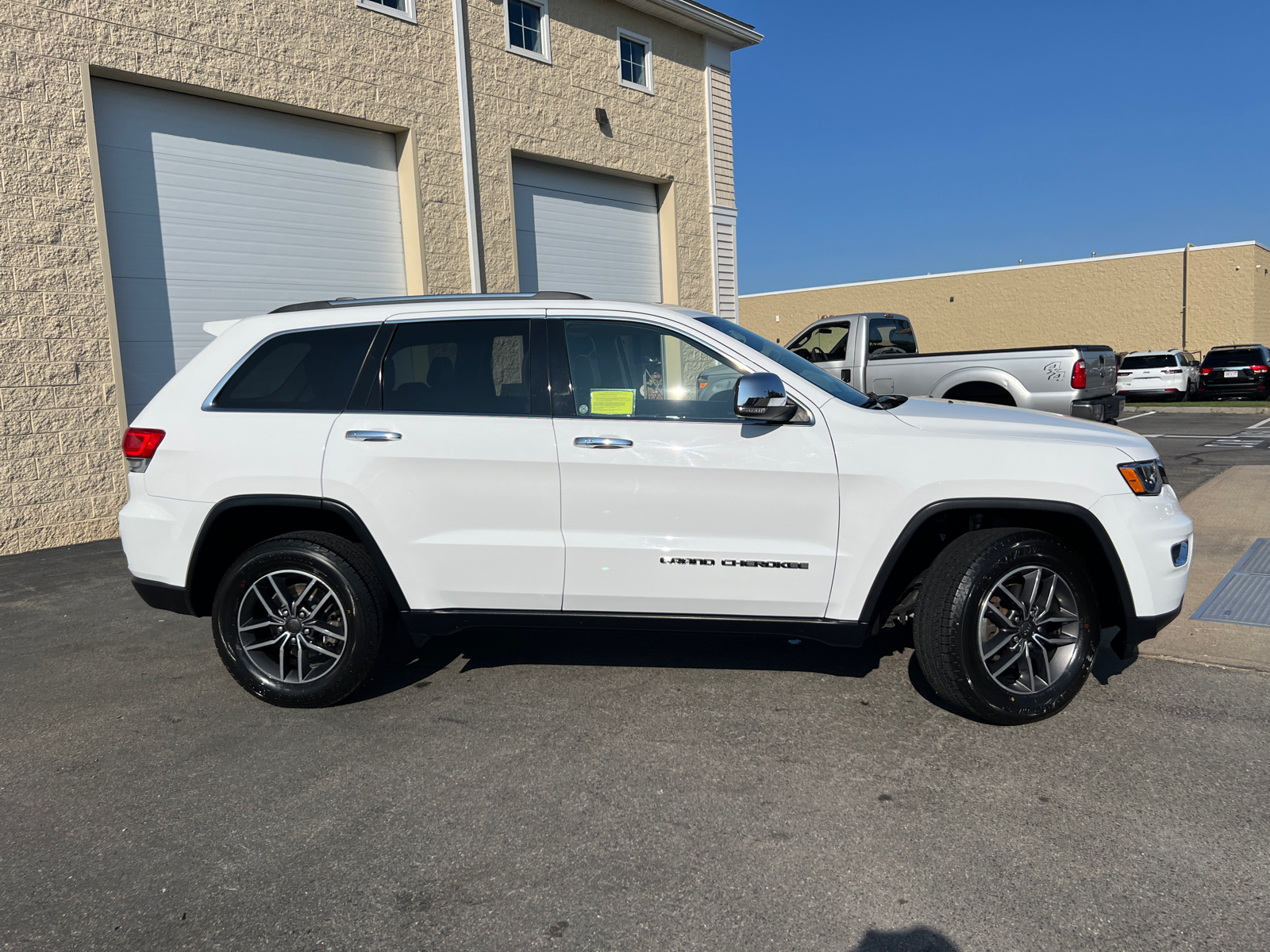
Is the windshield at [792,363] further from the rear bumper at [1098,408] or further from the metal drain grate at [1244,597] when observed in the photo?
the rear bumper at [1098,408]

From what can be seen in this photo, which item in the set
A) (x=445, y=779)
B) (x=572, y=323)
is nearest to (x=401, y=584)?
(x=445, y=779)

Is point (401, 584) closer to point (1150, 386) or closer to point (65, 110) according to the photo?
point (65, 110)

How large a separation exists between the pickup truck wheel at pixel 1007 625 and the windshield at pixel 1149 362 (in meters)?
26.9

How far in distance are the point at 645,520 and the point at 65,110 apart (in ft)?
26.2

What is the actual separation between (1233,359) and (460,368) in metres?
29.4

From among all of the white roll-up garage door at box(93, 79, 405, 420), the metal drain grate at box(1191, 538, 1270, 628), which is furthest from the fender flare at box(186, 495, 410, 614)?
the white roll-up garage door at box(93, 79, 405, 420)

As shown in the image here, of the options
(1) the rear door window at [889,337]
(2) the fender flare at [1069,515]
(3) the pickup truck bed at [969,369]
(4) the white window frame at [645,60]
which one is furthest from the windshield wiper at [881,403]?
(4) the white window frame at [645,60]

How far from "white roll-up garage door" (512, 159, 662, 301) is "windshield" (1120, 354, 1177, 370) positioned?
1914cm

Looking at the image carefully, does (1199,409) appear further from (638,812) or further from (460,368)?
(638,812)

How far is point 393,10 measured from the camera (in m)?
11.1

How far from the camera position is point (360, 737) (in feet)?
12.8

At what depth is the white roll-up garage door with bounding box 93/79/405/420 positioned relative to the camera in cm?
912

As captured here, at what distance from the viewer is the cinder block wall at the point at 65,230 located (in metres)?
8.30

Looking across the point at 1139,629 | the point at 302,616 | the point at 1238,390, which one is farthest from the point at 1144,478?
the point at 1238,390
